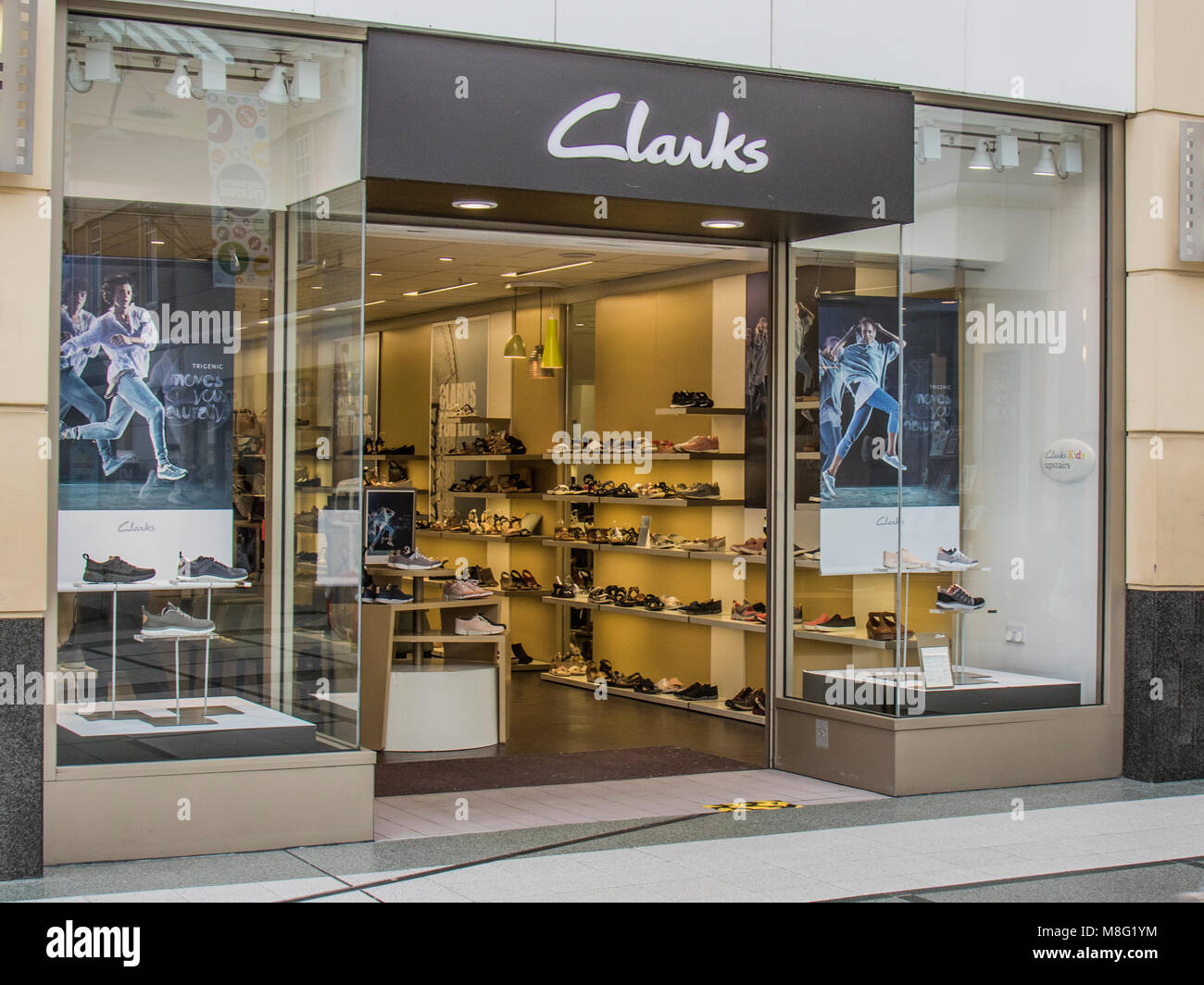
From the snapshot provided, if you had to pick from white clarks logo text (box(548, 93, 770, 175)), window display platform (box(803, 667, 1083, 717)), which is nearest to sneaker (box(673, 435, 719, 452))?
window display platform (box(803, 667, 1083, 717))

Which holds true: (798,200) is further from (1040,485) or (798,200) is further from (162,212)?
(162,212)

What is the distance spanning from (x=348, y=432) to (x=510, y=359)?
271 inches

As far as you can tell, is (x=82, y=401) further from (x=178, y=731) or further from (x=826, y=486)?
(x=826, y=486)

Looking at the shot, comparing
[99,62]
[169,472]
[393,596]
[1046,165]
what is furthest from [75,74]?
[1046,165]

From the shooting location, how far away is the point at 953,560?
7402mm

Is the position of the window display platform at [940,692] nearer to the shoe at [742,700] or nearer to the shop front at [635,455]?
the shop front at [635,455]

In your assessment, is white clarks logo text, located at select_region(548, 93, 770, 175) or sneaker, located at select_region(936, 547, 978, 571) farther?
sneaker, located at select_region(936, 547, 978, 571)

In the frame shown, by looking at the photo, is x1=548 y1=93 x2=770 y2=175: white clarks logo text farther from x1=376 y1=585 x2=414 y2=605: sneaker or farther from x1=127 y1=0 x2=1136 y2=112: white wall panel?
x1=376 y1=585 x2=414 y2=605: sneaker

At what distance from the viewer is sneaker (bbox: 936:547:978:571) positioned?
7320mm

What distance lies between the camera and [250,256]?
5.99 meters

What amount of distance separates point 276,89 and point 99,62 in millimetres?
725

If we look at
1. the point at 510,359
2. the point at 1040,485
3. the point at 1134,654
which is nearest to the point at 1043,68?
the point at 1040,485

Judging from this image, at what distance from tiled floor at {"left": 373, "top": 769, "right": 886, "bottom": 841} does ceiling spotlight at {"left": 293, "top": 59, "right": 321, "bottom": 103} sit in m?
3.16
